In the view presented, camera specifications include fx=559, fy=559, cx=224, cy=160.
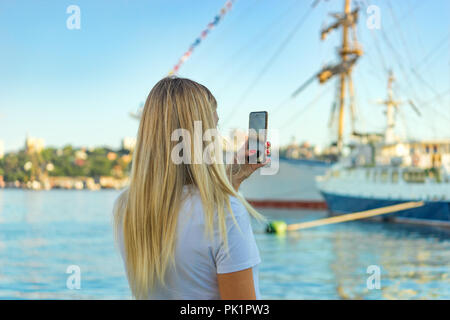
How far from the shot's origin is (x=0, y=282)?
14.3m

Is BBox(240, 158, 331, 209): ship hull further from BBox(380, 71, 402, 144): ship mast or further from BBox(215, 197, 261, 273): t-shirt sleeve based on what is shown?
BBox(215, 197, 261, 273): t-shirt sleeve

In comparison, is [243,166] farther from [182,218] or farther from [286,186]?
[286,186]

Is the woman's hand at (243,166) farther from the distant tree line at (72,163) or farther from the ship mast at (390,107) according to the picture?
the distant tree line at (72,163)

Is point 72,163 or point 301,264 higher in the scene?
point 72,163

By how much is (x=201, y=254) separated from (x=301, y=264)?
51.7 ft

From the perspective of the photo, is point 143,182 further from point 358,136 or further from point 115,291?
point 358,136

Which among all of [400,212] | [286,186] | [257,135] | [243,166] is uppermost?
[257,135]

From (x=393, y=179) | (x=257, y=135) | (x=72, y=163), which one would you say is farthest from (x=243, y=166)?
(x=72, y=163)

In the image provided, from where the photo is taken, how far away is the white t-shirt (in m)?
1.55

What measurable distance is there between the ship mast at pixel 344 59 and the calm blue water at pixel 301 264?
53.0 ft

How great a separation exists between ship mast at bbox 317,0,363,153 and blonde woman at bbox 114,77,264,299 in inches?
1649

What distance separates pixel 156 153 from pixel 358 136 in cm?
4259

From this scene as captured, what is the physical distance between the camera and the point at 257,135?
2.09m

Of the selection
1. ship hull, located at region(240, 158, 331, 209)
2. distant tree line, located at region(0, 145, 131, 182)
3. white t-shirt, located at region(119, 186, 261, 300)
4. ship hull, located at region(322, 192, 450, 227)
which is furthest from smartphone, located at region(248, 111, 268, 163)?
distant tree line, located at region(0, 145, 131, 182)
